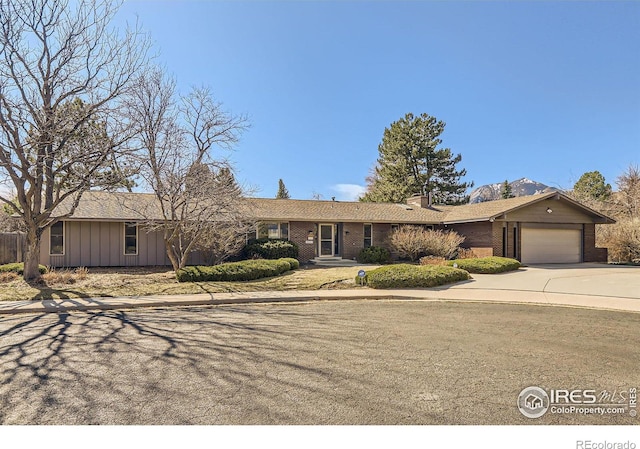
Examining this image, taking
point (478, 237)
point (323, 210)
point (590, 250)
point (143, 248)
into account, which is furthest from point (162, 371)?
point (590, 250)

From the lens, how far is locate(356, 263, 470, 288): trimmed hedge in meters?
11.7

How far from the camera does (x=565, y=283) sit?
12.8m

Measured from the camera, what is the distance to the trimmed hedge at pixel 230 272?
12258 millimetres

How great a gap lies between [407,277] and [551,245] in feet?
42.9

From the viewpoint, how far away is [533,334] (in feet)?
20.9

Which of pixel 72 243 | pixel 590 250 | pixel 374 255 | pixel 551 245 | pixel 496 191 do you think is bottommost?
pixel 374 255

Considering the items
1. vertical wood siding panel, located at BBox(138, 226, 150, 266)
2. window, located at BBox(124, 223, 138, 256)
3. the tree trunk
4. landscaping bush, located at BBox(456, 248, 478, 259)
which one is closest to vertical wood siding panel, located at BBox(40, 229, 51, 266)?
window, located at BBox(124, 223, 138, 256)

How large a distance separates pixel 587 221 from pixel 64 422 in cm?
2499

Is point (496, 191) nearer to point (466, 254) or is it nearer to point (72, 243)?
point (466, 254)

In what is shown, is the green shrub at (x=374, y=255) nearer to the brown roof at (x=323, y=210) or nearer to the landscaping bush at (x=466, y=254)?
the brown roof at (x=323, y=210)

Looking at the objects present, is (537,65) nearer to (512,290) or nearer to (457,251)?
(512,290)

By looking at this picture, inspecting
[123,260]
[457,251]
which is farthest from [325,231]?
[123,260]

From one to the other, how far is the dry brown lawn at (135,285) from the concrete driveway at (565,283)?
4.79 metres

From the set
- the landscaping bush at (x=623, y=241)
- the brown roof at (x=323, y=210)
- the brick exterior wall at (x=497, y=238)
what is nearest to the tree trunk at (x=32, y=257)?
the brown roof at (x=323, y=210)
